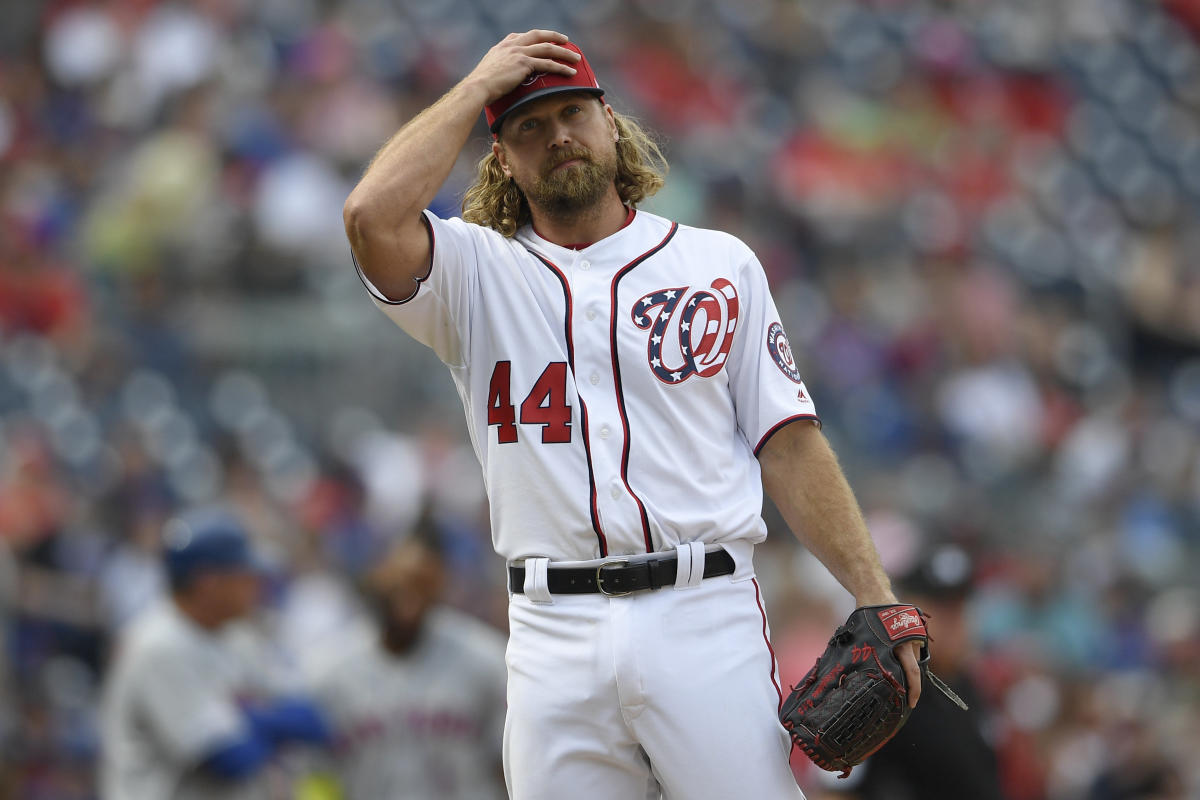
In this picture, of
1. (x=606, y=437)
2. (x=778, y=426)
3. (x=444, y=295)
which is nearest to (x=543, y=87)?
(x=444, y=295)

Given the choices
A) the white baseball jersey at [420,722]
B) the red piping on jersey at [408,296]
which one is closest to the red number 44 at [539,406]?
the red piping on jersey at [408,296]

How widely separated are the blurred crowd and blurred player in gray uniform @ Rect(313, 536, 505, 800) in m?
0.31

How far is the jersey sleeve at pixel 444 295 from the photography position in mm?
3119

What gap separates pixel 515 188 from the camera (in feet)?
11.4

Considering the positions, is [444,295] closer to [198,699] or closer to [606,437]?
[606,437]

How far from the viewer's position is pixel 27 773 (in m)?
7.14

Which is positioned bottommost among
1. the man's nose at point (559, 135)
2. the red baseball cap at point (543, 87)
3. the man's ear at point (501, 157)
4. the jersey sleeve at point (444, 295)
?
the jersey sleeve at point (444, 295)

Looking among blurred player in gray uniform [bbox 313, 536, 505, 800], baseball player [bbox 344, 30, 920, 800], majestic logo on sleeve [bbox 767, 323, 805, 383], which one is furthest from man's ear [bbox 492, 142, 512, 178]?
blurred player in gray uniform [bbox 313, 536, 505, 800]

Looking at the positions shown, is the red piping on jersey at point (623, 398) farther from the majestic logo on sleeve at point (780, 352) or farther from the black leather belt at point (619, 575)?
the majestic logo on sleeve at point (780, 352)

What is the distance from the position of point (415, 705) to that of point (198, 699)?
781 millimetres

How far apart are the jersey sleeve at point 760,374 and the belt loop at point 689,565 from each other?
1.02ft

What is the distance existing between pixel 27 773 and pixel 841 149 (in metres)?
8.35

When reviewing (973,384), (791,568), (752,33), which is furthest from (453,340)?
(752,33)

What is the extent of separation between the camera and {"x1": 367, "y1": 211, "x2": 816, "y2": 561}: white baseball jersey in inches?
122
